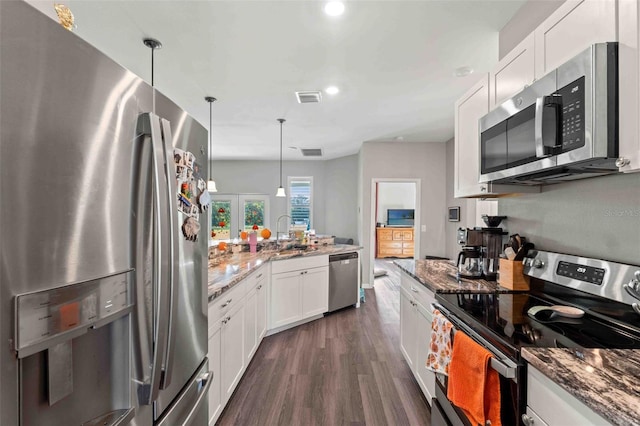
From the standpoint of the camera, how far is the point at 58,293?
0.61 meters

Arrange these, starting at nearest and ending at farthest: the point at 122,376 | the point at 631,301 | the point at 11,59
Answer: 1. the point at 11,59
2. the point at 122,376
3. the point at 631,301

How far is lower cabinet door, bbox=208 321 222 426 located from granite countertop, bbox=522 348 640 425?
150 centimetres

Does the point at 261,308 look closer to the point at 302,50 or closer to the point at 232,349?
the point at 232,349

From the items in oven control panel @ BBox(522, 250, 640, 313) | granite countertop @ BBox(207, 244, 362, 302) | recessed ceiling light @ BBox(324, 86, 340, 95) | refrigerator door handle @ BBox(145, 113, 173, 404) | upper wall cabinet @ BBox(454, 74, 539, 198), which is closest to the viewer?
refrigerator door handle @ BBox(145, 113, 173, 404)

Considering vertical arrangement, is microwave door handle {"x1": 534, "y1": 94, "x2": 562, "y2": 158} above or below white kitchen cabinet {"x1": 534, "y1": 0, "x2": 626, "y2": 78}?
below

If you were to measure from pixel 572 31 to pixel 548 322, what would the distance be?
1228mm

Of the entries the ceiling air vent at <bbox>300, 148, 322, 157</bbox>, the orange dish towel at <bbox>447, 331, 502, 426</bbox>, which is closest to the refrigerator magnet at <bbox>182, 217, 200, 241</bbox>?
the orange dish towel at <bbox>447, 331, 502, 426</bbox>

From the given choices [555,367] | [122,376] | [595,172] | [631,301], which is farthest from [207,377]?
[595,172]

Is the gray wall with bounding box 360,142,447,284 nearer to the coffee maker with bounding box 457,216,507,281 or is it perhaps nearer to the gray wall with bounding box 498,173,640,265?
the coffee maker with bounding box 457,216,507,281

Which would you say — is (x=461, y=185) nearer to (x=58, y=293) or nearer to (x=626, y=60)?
(x=626, y=60)

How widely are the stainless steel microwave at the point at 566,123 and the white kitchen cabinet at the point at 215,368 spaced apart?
1.84 meters

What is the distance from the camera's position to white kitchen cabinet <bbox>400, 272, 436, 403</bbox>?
2.02m

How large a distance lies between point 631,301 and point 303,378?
2188mm

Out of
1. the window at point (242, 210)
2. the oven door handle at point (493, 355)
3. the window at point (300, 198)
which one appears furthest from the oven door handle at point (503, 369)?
the window at point (242, 210)
